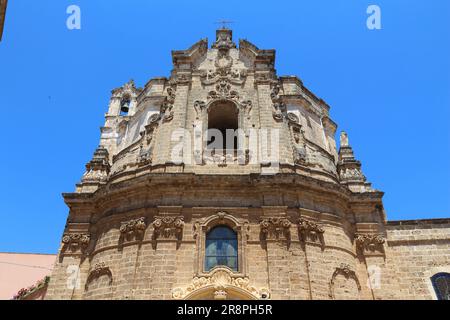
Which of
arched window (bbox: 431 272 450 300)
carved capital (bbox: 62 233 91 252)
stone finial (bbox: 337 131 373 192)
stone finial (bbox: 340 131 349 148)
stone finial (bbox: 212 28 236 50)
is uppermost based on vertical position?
stone finial (bbox: 212 28 236 50)

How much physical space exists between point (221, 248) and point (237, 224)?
1.02 m

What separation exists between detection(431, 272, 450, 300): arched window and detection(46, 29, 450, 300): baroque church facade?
40 mm

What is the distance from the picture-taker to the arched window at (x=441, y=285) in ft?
45.6

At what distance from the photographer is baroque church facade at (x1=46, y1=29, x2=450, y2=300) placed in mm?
12750

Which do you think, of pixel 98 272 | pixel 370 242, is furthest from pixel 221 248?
pixel 370 242

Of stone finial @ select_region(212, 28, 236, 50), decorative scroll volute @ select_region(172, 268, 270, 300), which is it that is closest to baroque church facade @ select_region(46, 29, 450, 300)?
decorative scroll volute @ select_region(172, 268, 270, 300)

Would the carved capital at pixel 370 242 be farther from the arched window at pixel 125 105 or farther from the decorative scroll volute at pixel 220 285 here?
the arched window at pixel 125 105

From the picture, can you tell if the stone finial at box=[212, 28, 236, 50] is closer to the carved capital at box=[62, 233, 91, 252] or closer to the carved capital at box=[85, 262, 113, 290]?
the carved capital at box=[62, 233, 91, 252]

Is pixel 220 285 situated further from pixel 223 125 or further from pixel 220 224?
pixel 223 125

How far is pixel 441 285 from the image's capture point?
1414 cm

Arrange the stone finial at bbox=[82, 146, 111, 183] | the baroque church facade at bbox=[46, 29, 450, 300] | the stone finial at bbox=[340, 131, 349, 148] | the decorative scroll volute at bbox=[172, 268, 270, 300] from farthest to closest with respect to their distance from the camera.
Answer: the stone finial at bbox=[340, 131, 349, 148]
the stone finial at bbox=[82, 146, 111, 183]
the baroque church facade at bbox=[46, 29, 450, 300]
the decorative scroll volute at bbox=[172, 268, 270, 300]
